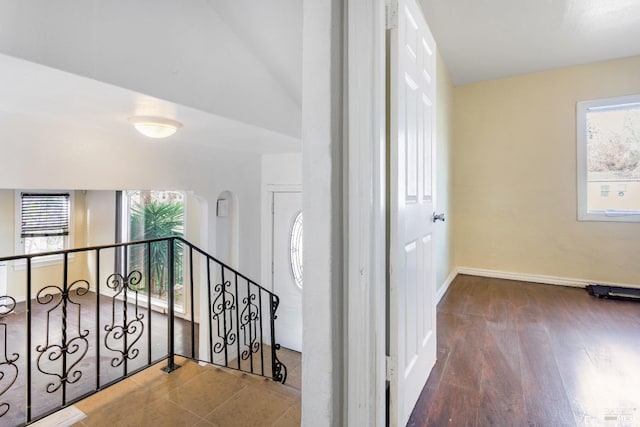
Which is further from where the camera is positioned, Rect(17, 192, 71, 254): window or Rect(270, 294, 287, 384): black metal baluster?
Rect(17, 192, 71, 254): window

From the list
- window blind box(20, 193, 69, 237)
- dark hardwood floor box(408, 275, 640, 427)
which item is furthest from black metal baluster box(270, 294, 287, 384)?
window blind box(20, 193, 69, 237)

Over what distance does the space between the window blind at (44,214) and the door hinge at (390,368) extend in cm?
636

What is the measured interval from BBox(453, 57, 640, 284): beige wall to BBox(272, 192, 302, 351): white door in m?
2.11

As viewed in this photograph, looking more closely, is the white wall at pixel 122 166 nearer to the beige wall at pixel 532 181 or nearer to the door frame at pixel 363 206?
the door frame at pixel 363 206

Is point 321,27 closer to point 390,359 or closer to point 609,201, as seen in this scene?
point 390,359

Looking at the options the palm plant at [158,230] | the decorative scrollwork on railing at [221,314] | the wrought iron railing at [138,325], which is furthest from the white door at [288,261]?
the palm plant at [158,230]

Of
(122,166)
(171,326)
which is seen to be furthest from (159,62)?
(171,326)

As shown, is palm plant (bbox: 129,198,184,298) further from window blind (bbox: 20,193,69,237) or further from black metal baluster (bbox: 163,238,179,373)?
black metal baluster (bbox: 163,238,179,373)

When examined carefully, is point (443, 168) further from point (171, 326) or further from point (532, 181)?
point (171, 326)

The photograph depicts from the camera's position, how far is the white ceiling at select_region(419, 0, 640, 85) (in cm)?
241

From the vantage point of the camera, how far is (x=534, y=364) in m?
1.86

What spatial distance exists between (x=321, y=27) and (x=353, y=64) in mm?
153

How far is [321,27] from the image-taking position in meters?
1.00

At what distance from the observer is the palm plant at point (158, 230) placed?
499 centimetres
